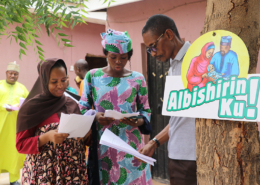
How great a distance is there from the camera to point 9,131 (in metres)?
5.41

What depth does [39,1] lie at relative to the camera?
152 centimetres

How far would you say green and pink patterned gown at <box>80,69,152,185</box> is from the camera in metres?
2.31

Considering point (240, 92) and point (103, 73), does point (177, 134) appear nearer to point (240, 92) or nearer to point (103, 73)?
point (240, 92)

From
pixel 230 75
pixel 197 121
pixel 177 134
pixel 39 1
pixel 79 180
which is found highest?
pixel 39 1

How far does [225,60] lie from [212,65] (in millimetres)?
43

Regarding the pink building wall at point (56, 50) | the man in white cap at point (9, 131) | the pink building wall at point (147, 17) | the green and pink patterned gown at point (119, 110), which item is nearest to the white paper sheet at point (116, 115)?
the green and pink patterned gown at point (119, 110)

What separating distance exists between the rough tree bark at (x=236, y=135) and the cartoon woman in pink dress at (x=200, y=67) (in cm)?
8

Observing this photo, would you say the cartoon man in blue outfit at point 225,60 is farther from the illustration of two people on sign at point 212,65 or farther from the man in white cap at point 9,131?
the man in white cap at point 9,131

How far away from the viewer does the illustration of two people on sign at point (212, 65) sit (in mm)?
821

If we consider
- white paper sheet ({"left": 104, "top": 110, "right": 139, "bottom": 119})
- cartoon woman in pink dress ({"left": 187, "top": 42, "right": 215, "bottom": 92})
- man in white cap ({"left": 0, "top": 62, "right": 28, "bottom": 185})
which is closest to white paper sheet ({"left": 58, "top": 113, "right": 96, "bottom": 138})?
white paper sheet ({"left": 104, "top": 110, "right": 139, "bottom": 119})

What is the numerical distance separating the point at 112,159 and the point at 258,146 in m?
1.61

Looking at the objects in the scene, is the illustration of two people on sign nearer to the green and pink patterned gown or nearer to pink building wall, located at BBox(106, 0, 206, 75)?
the green and pink patterned gown

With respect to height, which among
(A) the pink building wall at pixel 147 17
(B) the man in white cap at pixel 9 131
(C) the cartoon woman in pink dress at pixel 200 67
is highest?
(A) the pink building wall at pixel 147 17

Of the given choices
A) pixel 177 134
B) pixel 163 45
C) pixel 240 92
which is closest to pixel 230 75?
pixel 240 92
